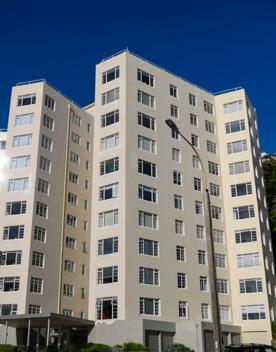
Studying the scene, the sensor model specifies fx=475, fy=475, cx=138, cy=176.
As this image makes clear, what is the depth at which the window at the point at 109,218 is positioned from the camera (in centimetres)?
5209

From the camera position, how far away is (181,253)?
55000mm

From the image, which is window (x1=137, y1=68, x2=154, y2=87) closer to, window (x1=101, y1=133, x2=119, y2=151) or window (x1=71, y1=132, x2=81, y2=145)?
window (x1=101, y1=133, x2=119, y2=151)

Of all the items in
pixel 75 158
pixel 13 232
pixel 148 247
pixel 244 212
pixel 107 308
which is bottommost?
pixel 107 308

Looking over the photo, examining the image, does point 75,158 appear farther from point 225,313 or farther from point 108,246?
point 225,313

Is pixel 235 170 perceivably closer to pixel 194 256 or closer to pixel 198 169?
pixel 198 169

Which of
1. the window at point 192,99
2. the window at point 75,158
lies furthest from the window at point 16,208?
the window at point 192,99

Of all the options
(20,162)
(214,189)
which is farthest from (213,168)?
(20,162)

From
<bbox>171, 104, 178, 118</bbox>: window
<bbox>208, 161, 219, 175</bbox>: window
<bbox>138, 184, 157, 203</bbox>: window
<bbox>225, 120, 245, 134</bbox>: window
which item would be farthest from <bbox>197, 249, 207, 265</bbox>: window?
<bbox>225, 120, 245, 134</bbox>: window

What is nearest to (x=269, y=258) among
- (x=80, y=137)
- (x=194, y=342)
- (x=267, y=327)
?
(x=267, y=327)

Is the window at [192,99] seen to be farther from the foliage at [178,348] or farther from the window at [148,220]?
the foliage at [178,348]

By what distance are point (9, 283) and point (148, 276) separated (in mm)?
16122

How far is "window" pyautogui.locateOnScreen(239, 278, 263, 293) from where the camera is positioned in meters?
56.7

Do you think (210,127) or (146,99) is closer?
(146,99)

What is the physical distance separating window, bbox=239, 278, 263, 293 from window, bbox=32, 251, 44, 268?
79.3 feet
